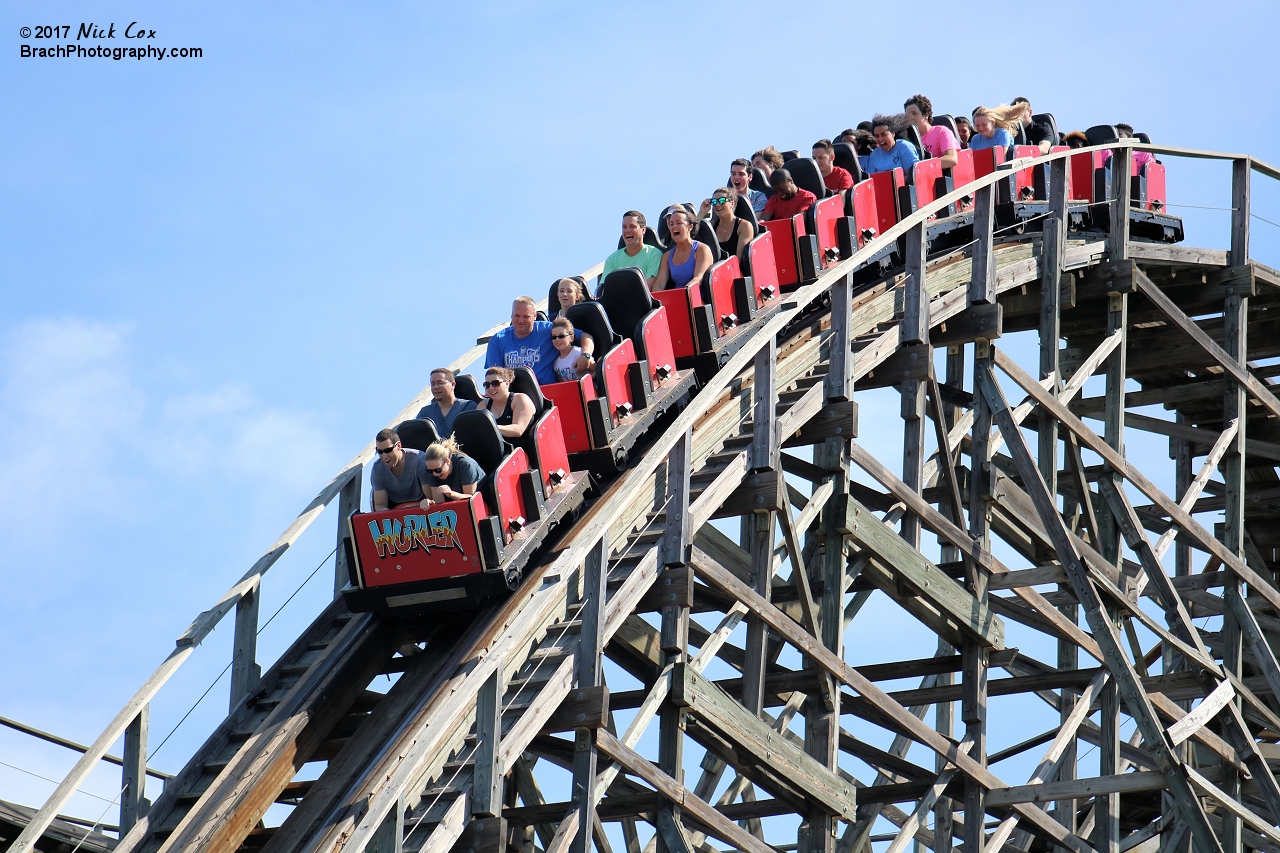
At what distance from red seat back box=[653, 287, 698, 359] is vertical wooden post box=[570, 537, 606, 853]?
2456mm

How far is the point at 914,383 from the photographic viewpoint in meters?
11.0

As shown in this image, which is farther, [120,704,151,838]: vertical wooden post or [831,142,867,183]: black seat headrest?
[831,142,867,183]: black seat headrest

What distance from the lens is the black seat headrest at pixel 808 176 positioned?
A: 12234mm

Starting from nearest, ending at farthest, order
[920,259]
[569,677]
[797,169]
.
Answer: [569,677]
[920,259]
[797,169]

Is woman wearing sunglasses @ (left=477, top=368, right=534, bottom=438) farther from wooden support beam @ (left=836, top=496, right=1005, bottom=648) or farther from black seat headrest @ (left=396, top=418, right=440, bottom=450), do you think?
wooden support beam @ (left=836, top=496, right=1005, bottom=648)

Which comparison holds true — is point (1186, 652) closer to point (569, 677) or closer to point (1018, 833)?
point (1018, 833)

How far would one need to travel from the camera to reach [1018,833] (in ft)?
43.3

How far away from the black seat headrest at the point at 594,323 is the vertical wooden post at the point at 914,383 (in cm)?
222

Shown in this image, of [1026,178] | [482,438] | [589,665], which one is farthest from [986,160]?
[589,665]

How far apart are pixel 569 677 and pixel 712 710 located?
1.19m

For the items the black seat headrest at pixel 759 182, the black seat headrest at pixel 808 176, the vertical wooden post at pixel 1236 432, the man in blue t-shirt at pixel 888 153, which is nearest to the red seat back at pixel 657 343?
the black seat headrest at pixel 808 176

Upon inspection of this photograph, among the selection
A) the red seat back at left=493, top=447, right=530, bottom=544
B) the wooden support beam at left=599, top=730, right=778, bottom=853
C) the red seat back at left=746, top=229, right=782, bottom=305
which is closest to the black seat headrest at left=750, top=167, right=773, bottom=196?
the red seat back at left=746, top=229, right=782, bottom=305

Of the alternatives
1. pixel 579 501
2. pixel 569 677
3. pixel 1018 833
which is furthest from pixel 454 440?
pixel 1018 833

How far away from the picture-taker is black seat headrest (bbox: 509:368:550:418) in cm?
877
